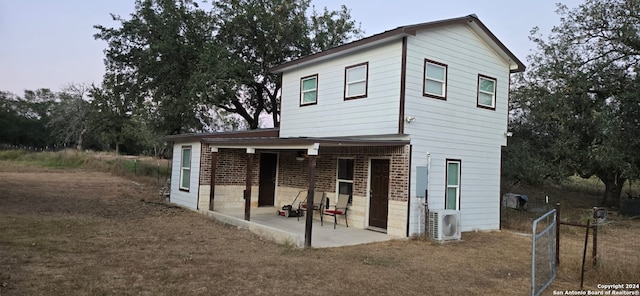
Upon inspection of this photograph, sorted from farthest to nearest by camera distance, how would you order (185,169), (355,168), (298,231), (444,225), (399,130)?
(185,169)
(355,168)
(298,231)
(399,130)
(444,225)

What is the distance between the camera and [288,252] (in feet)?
26.6

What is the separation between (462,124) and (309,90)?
4.77m

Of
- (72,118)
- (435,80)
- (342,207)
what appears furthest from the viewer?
(72,118)

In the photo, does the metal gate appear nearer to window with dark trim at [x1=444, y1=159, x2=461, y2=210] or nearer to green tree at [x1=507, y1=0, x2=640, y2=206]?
window with dark trim at [x1=444, y1=159, x2=461, y2=210]

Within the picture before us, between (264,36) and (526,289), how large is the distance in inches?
678

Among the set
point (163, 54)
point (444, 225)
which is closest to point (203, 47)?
point (163, 54)

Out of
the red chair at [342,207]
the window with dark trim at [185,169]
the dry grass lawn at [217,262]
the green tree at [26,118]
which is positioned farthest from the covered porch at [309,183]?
the green tree at [26,118]

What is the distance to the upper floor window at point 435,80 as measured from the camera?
1059 centimetres

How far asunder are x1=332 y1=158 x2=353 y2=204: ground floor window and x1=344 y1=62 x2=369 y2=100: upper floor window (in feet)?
6.20

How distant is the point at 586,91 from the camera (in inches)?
698

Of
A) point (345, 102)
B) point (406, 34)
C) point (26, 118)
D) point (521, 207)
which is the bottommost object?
point (521, 207)

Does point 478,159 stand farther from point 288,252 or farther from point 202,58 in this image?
point 202,58

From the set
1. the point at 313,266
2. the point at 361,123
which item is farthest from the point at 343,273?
the point at 361,123

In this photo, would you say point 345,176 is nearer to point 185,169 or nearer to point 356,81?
point 356,81
